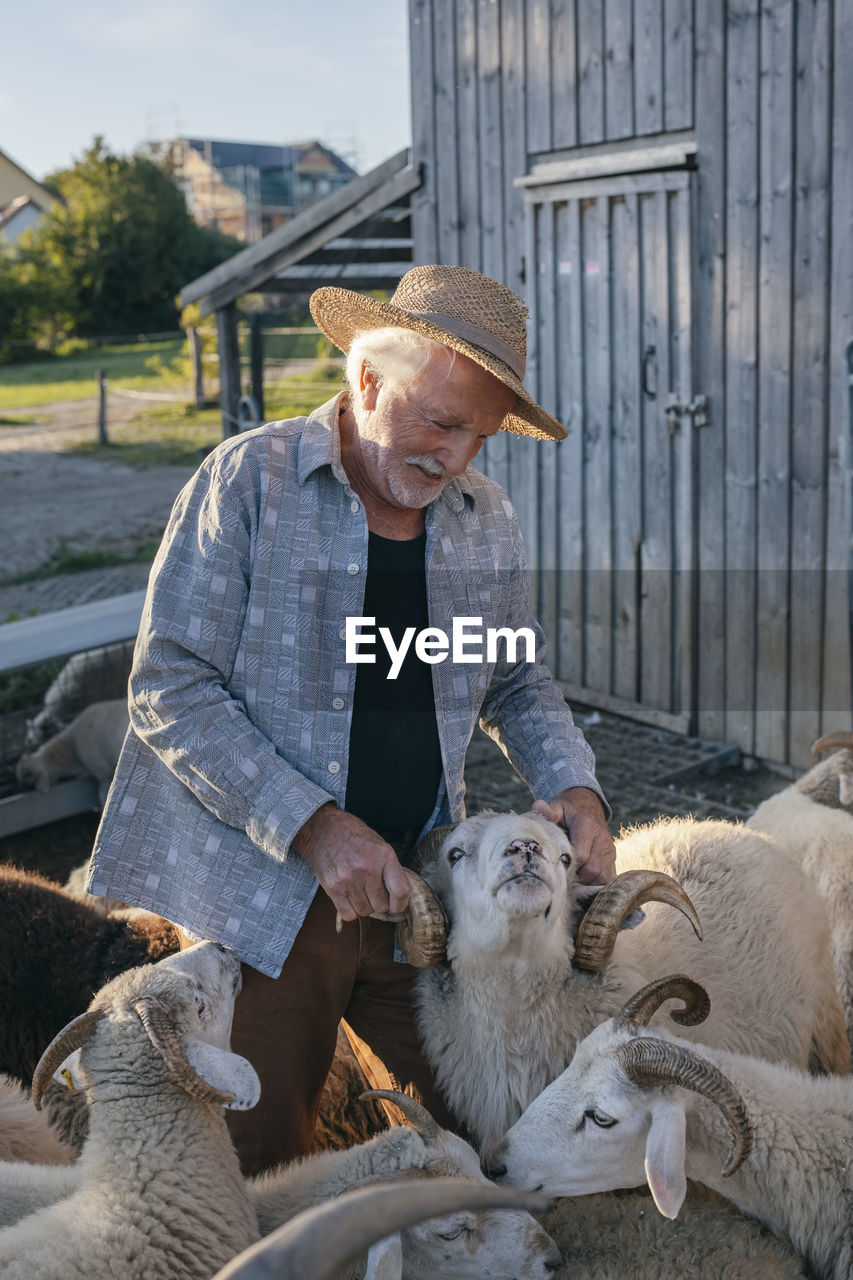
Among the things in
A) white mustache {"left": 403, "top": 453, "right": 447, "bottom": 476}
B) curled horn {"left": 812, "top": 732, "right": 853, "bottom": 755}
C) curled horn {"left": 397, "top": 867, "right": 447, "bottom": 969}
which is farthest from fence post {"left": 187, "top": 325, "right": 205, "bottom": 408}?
curled horn {"left": 397, "top": 867, "right": 447, "bottom": 969}

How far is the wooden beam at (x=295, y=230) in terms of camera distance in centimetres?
775

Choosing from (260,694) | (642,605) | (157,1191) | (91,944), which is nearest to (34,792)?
(91,944)

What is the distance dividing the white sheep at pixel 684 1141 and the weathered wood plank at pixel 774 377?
379cm

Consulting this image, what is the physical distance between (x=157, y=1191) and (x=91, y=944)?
1.41 m

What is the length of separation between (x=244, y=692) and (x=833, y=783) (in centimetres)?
256

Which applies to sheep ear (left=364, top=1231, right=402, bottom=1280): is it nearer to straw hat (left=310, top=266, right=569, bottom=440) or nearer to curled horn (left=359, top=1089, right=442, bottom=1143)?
curled horn (left=359, top=1089, right=442, bottom=1143)

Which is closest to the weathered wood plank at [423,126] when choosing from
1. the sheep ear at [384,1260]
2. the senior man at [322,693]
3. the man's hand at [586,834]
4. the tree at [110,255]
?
the senior man at [322,693]

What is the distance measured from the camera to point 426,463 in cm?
268

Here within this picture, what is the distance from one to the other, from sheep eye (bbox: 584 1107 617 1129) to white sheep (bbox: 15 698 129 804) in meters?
4.05

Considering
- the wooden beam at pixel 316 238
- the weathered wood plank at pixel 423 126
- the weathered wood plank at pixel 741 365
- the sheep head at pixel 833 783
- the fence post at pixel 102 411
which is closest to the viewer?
the sheep head at pixel 833 783

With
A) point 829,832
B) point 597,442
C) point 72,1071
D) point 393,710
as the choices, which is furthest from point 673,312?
point 72,1071

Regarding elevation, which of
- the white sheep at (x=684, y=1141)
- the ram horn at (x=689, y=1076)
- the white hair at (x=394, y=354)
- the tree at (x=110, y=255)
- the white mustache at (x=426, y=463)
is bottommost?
the white sheep at (x=684, y=1141)

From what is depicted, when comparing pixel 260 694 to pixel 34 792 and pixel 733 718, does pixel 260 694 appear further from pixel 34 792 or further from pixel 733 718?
pixel 733 718

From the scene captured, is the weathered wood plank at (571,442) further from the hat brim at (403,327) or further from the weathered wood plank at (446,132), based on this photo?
the hat brim at (403,327)
